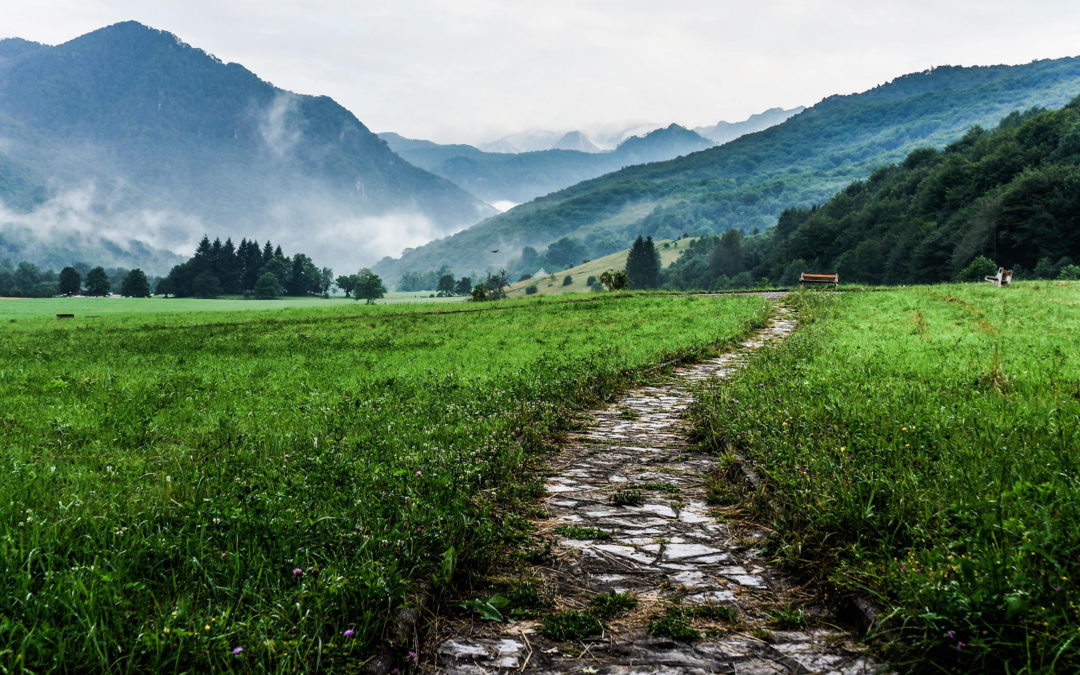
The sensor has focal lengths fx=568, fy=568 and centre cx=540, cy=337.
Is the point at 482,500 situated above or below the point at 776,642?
above

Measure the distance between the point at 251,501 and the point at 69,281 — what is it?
15378cm

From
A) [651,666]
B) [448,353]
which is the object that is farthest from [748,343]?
[651,666]

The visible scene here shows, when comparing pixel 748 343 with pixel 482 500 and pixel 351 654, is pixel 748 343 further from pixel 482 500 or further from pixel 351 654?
pixel 351 654

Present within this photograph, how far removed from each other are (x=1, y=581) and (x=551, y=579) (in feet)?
11.8

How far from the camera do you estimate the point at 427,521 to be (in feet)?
15.1

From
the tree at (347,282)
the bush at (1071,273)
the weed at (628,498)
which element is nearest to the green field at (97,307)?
the weed at (628,498)

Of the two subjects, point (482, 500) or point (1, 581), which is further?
point (482, 500)

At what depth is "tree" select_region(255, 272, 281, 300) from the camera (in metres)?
131

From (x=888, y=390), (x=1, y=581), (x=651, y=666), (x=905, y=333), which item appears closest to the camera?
(x=651, y=666)

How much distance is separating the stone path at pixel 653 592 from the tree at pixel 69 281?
153m

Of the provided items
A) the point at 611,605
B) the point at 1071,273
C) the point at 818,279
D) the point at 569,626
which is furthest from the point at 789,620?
the point at 1071,273

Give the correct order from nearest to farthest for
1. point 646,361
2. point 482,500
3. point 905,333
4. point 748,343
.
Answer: point 482,500
point 646,361
point 905,333
point 748,343

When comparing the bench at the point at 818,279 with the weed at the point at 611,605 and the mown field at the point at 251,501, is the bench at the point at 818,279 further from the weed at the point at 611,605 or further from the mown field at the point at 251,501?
the weed at the point at 611,605

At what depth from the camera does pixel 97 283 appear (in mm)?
124625
